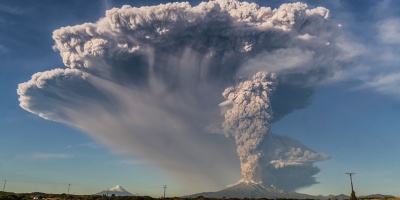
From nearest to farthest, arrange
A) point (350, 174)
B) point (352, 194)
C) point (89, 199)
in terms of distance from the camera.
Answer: point (352, 194) < point (350, 174) < point (89, 199)

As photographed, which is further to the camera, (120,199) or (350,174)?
(120,199)

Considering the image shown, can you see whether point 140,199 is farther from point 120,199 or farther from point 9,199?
point 9,199

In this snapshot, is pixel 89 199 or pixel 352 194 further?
pixel 89 199

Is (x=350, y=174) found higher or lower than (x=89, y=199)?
higher

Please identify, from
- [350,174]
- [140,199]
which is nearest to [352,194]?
[350,174]

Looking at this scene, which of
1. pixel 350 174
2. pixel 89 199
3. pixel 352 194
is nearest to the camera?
pixel 352 194

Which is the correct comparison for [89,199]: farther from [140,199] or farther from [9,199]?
[9,199]

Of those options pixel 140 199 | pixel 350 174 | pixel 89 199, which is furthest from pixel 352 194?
pixel 89 199

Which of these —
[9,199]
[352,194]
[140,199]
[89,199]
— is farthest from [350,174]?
[9,199]

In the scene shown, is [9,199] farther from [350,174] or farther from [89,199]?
[350,174]
